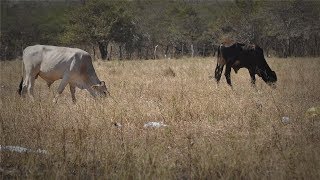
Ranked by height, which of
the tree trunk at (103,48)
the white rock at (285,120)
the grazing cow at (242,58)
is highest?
the white rock at (285,120)

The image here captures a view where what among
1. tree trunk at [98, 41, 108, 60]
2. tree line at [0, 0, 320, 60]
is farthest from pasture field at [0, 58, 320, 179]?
tree trunk at [98, 41, 108, 60]

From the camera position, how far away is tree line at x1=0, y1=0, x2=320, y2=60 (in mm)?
44719

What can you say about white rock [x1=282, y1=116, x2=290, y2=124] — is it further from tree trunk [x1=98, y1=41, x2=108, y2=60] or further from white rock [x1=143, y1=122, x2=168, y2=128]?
tree trunk [x1=98, y1=41, x2=108, y2=60]

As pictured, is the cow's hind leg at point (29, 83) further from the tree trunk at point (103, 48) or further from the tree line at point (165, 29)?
the tree trunk at point (103, 48)

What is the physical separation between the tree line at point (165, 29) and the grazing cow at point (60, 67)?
28.1 m

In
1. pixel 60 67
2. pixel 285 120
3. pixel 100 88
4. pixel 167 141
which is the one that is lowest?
pixel 100 88

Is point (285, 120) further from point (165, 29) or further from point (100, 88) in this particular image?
point (165, 29)

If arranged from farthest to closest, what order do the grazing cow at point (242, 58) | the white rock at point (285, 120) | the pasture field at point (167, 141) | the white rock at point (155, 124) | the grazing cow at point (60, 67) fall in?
1. the grazing cow at point (242, 58)
2. the grazing cow at point (60, 67)
3. the white rock at point (155, 124)
4. the white rock at point (285, 120)
5. the pasture field at point (167, 141)

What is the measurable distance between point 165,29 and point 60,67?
4892 cm

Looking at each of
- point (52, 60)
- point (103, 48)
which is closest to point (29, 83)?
point (52, 60)

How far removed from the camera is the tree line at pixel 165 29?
44719mm

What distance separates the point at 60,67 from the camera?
10.4 m

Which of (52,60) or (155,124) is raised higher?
(155,124)

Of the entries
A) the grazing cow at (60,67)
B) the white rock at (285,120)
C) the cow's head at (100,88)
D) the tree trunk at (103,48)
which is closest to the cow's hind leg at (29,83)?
the grazing cow at (60,67)
